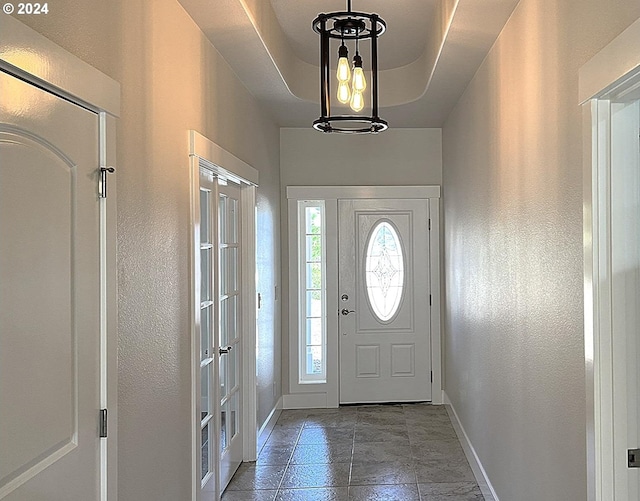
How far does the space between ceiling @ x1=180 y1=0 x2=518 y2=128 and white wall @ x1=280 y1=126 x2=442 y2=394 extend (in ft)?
0.61

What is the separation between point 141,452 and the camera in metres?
2.47

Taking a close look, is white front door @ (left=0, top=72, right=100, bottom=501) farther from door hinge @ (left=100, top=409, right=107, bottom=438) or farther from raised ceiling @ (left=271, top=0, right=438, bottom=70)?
raised ceiling @ (left=271, top=0, right=438, bottom=70)

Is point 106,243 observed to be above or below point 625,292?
above

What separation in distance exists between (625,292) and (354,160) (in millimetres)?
4254

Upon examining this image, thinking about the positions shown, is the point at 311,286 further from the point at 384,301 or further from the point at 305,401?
the point at 305,401

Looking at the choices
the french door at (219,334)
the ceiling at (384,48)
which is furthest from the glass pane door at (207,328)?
the ceiling at (384,48)

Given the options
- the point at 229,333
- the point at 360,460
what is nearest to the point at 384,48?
the point at 229,333

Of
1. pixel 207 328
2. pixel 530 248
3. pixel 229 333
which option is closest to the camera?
pixel 530 248

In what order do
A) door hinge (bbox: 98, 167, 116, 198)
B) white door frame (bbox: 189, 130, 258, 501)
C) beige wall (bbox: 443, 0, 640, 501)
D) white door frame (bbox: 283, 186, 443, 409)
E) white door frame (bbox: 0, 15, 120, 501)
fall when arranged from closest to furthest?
white door frame (bbox: 0, 15, 120, 501) → door hinge (bbox: 98, 167, 116, 198) → beige wall (bbox: 443, 0, 640, 501) → white door frame (bbox: 189, 130, 258, 501) → white door frame (bbox: 283, 186, 443, 409)

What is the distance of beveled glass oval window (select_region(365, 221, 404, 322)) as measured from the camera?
6.14 metres

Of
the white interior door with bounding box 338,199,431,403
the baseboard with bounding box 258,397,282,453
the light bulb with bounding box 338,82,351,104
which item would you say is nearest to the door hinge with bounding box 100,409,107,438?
the light bulb with bounding box 338,82,351,104

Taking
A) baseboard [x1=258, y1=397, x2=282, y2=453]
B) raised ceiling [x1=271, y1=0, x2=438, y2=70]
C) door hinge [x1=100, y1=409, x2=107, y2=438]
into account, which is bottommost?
baseboard [x1=258, y1=397, x2=282, y2=453]

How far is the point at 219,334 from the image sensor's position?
3.85 meters

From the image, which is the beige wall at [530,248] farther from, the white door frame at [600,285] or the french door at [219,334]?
the french door at [219,334]
